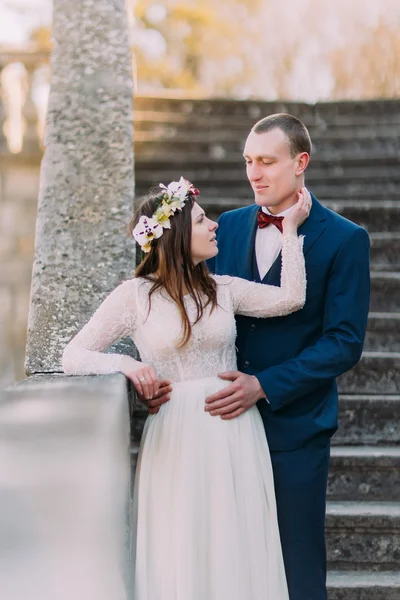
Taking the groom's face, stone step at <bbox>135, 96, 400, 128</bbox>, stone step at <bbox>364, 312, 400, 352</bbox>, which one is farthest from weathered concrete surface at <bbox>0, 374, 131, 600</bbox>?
stone step at <bbox>135, 96, 400, 128</bbox>

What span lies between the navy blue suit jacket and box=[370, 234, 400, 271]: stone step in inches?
89.6

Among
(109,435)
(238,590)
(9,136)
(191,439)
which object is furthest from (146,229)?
(9,136)

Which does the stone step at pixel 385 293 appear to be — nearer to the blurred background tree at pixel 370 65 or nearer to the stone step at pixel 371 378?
the stone step at pixel 371 378

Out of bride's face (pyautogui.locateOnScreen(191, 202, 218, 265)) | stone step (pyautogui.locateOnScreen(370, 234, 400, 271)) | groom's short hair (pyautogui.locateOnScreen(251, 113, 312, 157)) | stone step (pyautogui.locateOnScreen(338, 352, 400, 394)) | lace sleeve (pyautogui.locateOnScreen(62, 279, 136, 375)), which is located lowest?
stone step (pyautogui.locateOnScreen(338, 352, 400, 394))

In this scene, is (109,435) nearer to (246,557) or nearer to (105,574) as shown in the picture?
(105,574)

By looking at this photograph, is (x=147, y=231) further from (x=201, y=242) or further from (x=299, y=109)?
(x=299, y=109)

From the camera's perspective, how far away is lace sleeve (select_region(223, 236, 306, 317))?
9.36 ft

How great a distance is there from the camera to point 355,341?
2840 mm

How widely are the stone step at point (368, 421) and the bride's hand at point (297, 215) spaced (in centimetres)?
153

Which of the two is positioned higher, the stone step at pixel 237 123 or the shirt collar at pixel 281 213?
the stone step at pixel 237 123

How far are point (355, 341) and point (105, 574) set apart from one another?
1.31m

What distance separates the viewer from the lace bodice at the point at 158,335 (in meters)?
2.73

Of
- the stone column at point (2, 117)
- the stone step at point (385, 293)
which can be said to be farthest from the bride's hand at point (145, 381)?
the stone column at point (2, 117)

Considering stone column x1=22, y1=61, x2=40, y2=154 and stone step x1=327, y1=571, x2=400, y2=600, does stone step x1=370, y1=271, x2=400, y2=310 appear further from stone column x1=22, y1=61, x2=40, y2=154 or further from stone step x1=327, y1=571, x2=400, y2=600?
stone column x1=22, y1=61, x2=40, y2=154
